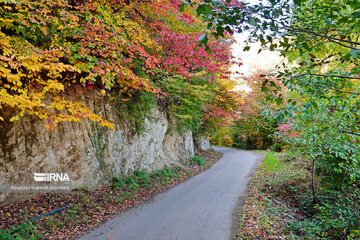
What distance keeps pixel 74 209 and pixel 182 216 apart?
304 centimetres

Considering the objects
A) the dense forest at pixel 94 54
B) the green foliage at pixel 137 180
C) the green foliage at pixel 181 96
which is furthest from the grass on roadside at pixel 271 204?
the green foliage at pixel 181 96

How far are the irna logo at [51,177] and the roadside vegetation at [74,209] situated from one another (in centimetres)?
43

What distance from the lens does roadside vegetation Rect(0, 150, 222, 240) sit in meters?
4.47

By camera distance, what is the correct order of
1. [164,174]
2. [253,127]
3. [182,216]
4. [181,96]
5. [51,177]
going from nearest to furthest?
[182,216], [51,177], [164,174], [181,96], [253,127]

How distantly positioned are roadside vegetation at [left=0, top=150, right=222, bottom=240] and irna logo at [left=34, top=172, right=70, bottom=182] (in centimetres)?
43

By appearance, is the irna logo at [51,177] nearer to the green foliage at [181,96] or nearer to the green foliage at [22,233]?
the green foliage at [22,233]

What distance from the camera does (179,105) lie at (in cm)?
1165

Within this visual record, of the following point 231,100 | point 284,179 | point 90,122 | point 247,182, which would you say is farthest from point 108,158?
point 231,100

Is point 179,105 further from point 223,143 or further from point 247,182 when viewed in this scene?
point 223,143

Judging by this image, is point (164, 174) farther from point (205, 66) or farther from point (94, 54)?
point (94, 54)

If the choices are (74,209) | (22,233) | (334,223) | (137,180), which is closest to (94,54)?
(74,209)

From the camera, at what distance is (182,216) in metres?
5.84

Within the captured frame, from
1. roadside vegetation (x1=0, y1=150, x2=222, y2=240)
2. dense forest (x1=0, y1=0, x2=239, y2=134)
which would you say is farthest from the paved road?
dense forest (x1=0, y1=0, x2=239, y2=134)

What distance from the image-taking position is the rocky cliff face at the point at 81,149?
5.41m
